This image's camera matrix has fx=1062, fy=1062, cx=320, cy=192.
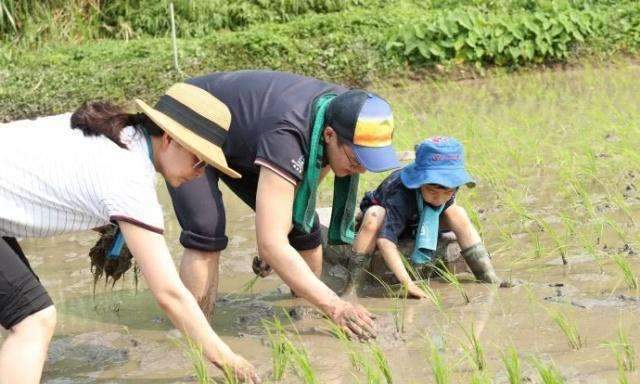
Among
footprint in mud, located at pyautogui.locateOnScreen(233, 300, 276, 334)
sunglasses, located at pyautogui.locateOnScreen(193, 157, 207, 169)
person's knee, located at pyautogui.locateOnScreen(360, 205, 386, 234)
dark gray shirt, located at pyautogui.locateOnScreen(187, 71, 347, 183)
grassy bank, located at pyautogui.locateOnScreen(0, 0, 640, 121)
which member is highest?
sunglasses, located at pyautogui.locateOnScreen(193, 157, 207, 169)

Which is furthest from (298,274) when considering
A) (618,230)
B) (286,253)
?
(618,230)

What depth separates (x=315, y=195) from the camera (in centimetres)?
382

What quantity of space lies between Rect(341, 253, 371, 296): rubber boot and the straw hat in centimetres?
145

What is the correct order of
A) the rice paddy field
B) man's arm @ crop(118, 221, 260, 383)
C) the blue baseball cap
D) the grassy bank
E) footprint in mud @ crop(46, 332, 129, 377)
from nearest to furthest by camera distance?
1. man's arm @ crop(118, 221, 260, 383)
2. the rice paddy field
3. the blue baseball cap
4. footprint in mud @ crop(46, 332, 129, 377)
5. the grassy bank

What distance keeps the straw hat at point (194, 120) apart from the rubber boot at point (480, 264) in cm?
155

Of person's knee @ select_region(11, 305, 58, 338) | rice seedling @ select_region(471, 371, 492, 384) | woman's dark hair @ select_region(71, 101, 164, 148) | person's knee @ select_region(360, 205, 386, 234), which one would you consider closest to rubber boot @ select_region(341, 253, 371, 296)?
person's knee @ select_region(360, 205, 386, 234)

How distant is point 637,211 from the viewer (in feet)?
16.1

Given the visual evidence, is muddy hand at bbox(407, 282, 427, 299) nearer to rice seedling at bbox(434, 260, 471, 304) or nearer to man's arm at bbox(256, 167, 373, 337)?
rice seedling at bbox(434, 260, 471, 304)

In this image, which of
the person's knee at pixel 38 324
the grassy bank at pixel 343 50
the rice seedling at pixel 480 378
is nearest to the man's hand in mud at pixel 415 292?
the rice seedling at pixel 480 378

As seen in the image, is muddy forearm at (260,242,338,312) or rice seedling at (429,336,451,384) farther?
muddy forearm at (260,242,338,312)

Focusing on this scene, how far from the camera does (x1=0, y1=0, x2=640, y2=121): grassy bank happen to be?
9328mm

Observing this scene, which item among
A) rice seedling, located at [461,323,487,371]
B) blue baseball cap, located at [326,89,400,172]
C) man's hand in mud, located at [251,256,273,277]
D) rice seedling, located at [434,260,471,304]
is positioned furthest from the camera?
man's hand in mud, located at [251,256,273,277]

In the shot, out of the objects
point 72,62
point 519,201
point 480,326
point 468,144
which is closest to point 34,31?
point 72,62

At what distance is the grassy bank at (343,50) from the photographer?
933 cm
